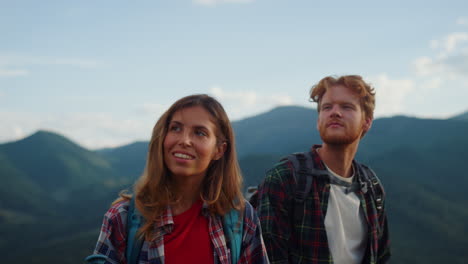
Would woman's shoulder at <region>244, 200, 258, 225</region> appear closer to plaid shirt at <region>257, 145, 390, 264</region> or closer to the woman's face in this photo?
the woman's face

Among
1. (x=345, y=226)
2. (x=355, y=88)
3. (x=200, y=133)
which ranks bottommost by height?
(x=345, y=226)

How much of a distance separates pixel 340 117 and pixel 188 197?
4.81ft

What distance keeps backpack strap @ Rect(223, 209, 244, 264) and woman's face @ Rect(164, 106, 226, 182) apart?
1.12 feet

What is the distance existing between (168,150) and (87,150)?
366ft

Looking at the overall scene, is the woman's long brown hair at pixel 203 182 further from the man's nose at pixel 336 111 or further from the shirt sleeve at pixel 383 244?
the shirt sleeve at pixel 383 244

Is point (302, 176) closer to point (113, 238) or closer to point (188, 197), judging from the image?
point (188, 197)

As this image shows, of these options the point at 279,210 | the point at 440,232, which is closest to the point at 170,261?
the point at 279,210

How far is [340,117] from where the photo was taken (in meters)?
3.35

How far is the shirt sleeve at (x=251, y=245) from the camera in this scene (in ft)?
8.14

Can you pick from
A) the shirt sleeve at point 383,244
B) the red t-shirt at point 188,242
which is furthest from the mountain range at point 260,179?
the red t-shirt at point 188,242

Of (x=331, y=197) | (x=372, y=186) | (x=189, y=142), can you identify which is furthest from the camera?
(x=372, y=186)

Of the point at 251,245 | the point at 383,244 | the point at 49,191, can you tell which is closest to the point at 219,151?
the point at 251,245

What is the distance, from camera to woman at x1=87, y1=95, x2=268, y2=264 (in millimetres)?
2268

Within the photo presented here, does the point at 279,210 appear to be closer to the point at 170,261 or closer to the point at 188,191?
the point at 188,191
